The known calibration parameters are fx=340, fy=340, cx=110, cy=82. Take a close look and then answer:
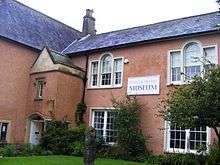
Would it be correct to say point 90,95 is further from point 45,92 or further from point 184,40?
point 184,40

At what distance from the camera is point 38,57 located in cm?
2475

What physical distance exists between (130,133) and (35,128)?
8215mm

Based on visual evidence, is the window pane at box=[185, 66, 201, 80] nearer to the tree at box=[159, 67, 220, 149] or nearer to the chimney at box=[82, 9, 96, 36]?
the tree at box=[159, 67, 220, 149]

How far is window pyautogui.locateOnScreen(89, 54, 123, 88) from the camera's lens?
75.4 feet

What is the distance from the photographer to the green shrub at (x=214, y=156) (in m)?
15.8

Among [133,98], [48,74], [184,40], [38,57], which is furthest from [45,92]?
[184,40]

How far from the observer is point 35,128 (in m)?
24.5

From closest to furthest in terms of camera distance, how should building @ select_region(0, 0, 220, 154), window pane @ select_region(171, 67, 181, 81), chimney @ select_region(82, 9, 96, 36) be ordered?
building @ select_region(0, 0, 220, 154) → window pane @ select_region(171, 67, 181, 81) → chimney @ select_region(82, 9, 96, 36)

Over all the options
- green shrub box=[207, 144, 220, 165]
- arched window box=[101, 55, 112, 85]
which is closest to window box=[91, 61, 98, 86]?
arched window box=[101, 55, 112, 85]

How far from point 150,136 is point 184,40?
6.03 metres

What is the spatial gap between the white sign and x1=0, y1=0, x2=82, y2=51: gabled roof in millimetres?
8054

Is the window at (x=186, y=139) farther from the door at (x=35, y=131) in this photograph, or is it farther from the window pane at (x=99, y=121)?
the door at (x=35, y=131)

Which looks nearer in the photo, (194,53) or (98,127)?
(194,53)

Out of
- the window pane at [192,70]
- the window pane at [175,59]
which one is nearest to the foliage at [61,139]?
the window pane at [175,59]
